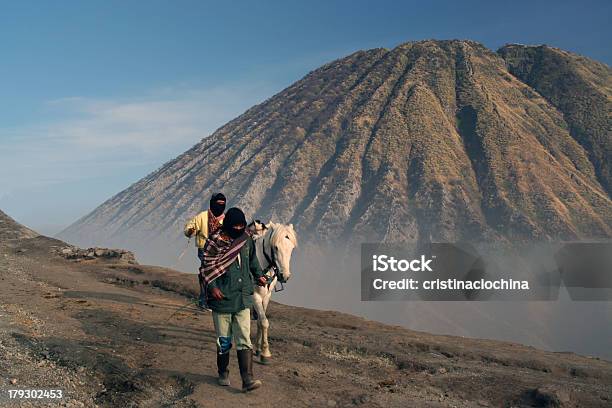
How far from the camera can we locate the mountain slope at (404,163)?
9675 cm

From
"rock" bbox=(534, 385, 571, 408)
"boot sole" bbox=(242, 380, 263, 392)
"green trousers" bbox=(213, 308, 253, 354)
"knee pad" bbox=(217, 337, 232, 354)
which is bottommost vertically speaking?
"rock" bbox=(534, 385, 571, 408)

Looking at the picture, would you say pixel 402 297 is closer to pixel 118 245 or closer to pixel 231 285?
pixel 118 245

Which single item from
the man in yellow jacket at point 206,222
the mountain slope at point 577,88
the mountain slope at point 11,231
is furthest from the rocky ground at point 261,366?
the mountain slope at point 577,88

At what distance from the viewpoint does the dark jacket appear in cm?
691

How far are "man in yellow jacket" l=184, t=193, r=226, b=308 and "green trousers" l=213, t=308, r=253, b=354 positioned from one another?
0.91 meters

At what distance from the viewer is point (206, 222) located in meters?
10.2

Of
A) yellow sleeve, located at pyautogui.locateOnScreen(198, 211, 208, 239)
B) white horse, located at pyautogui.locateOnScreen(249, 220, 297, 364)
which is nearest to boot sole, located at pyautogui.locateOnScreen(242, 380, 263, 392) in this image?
white horse, located at pyautogui.locateOnScreen(249, 220, 297, 364)

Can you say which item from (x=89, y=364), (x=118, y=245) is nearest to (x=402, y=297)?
(x=118, y=245)

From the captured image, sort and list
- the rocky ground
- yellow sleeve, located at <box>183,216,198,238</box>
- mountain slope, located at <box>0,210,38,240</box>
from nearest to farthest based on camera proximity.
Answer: the rocky ground → yellow sleeve, located at <box>183,216,198,238</box> → mountain slope, located at <box>0,210,38,240</box>

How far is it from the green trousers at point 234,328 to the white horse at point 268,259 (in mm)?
1775

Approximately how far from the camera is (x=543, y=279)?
87.1m

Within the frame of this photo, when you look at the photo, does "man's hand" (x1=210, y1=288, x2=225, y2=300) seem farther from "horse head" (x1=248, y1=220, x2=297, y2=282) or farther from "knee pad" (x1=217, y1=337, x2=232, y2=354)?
"horse head" (x1=248, y1=220, x2=297, y2=282)

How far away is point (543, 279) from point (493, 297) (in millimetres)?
8883

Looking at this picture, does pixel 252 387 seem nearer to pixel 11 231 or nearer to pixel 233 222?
pixel 233 222
